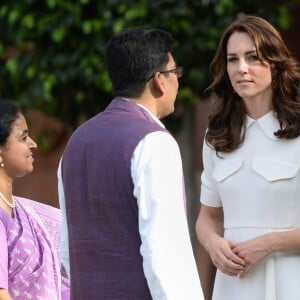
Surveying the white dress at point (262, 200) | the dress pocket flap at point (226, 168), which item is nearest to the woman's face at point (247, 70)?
the white dress at point (262, 200)

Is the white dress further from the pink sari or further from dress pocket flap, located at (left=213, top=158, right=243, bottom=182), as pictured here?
the pink sari

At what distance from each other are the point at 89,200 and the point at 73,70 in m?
3.94

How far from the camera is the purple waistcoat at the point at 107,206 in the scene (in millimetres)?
3752

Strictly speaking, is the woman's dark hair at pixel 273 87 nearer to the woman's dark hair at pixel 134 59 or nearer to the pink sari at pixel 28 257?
the woman's dark hair at pixel 134 59

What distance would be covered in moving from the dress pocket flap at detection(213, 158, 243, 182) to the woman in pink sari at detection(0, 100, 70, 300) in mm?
701

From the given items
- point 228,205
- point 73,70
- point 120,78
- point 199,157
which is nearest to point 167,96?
point 120,78

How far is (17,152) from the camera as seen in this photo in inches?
175

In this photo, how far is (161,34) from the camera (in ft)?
13.0

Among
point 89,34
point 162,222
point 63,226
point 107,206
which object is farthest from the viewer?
point 89,34

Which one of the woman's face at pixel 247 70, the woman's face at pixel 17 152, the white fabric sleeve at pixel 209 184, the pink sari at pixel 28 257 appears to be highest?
the woman's face at pixel 247 70

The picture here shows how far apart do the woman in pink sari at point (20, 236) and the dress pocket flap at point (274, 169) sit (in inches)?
34.0

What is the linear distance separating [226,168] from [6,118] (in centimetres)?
86

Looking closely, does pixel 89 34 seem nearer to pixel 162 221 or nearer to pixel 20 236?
pixel 20 236

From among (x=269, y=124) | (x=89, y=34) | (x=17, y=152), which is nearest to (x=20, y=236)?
(x=17, y=152)
